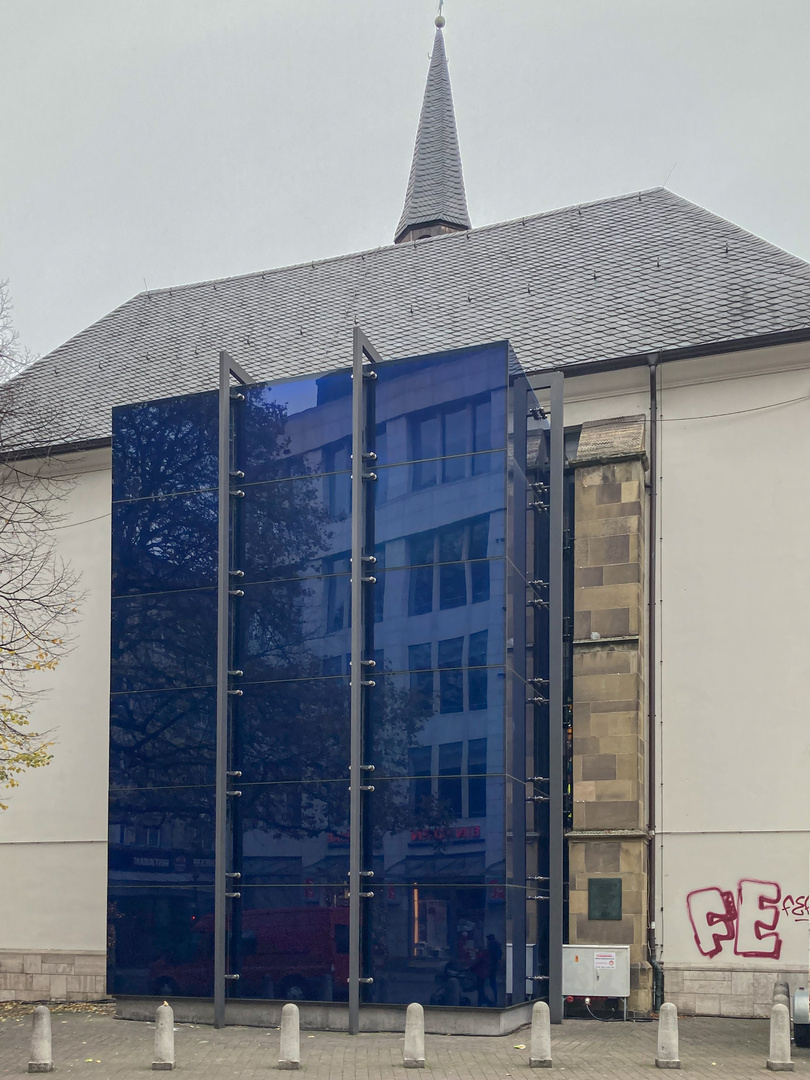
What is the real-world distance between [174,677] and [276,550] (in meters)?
2.30

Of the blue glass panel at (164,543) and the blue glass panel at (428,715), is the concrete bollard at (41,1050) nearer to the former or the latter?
the blue glass panel at (428,715)

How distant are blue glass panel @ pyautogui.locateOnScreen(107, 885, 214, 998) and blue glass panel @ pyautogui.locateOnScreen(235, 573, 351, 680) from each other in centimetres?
312

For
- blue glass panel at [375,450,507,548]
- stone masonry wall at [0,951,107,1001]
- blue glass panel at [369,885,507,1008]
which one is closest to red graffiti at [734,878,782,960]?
blue glass panel at [369,885,507,1008]

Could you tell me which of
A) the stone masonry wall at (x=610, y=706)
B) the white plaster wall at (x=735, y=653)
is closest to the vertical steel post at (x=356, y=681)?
the stone masonry wall at (x=610, y=706)

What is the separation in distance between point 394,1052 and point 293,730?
4.55 m

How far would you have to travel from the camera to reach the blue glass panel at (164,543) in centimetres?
2003

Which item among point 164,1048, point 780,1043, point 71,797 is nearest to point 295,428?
point 71,797

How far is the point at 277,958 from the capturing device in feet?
60.5

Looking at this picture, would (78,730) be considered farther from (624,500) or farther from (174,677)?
(624,500)

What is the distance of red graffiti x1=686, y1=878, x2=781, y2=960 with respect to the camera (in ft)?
63.3

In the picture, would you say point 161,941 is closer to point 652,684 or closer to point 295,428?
point 295,428

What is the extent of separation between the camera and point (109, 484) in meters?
25.1

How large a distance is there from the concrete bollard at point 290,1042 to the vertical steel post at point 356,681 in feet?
9.58

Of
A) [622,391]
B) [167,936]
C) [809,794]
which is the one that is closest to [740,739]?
[809,794]
